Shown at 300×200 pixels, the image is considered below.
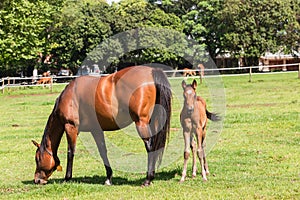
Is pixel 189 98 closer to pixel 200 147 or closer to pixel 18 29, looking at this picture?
pixel 200 147

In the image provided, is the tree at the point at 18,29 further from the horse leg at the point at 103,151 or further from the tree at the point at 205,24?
the horse leg at the point at 103,151

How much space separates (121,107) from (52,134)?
138 cm

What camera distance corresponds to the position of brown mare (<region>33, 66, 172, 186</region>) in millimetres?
8062

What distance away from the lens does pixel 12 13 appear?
123 feet

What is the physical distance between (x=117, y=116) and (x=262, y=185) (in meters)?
2.49

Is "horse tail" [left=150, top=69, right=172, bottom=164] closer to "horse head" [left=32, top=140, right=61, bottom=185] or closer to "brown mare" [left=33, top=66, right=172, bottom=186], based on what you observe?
"brown mare" [left=33, top=66, right=172, bottom=186]

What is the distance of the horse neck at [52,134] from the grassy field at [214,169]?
63 cm

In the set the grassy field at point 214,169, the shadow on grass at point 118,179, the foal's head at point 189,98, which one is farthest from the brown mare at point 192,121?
the shadow on grass at point 118,179

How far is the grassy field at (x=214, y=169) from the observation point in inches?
293

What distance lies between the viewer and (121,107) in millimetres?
8219

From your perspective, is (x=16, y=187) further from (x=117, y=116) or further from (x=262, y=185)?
(x=262, y=185)

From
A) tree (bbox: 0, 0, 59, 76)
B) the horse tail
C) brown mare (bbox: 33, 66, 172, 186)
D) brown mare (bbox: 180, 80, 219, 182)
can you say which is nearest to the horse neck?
brown mare (bbox: 33, 66, 172, 186)

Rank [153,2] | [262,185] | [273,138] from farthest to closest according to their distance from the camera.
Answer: [153,2] < [273,138] < [262,185]

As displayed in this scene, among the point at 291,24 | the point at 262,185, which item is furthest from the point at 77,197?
the point at 291,24
